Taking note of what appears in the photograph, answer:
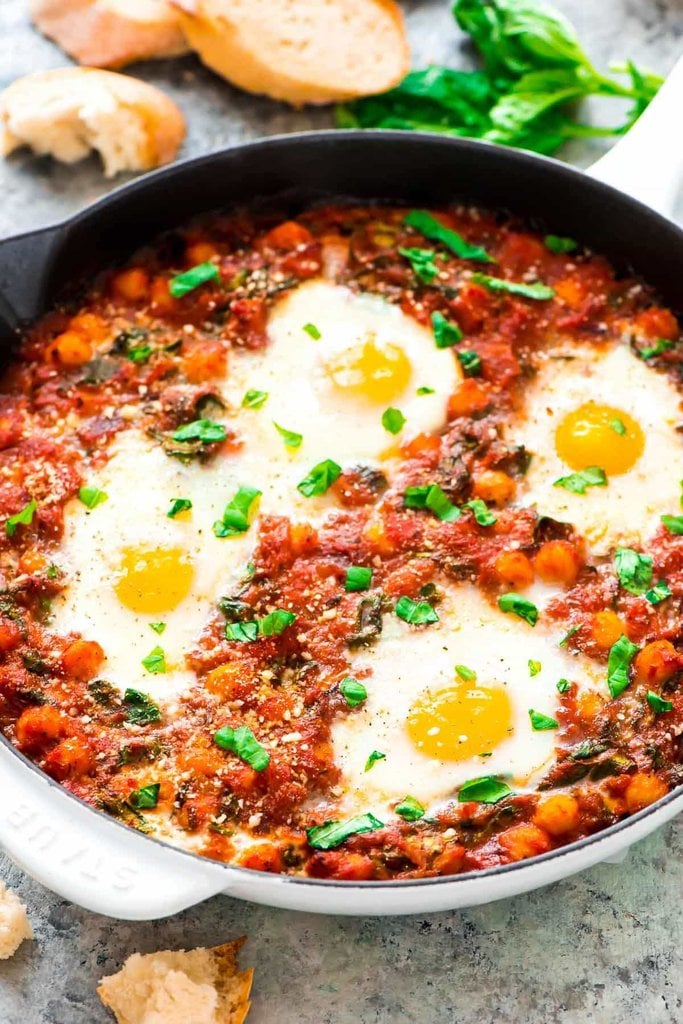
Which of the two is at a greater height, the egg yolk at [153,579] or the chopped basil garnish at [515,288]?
the chopped basil garnish at [515,288]

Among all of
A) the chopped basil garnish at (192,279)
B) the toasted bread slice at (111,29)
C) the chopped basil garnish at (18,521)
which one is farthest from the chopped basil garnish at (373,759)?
the toasted bread slice at (111,29)

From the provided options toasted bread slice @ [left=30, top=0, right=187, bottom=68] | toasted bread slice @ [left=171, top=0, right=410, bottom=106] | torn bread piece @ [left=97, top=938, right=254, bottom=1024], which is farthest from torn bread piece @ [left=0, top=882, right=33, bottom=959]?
toasted bread slice @ [left=30, top=0, right=187, bottom=68]

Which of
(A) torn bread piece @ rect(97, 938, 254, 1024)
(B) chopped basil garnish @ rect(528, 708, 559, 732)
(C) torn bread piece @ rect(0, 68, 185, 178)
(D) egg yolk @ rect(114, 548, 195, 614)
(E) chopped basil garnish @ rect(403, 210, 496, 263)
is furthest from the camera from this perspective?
(C) torn bread piece @ rect(0, 68, 185, 178)

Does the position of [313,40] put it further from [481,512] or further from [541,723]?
[541,723]

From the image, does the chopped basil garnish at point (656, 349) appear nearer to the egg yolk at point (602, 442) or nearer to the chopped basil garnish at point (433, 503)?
the egg yolk at point (602, 442)

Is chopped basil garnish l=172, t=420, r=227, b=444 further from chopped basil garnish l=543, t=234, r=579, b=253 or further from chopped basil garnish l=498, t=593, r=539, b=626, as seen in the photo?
chopped basil garnish l=543, t=234, r=579, b=253

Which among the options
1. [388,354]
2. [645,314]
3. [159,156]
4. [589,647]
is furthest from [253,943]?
[159,156]
